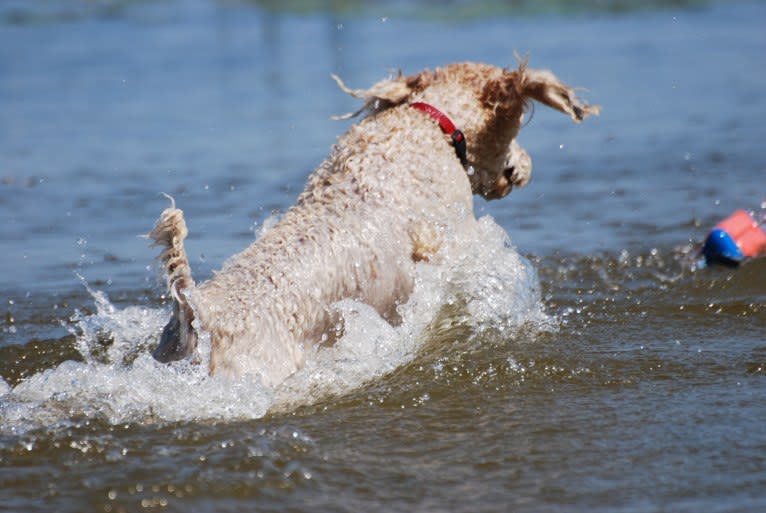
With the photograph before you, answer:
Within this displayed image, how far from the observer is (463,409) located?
5227 mm

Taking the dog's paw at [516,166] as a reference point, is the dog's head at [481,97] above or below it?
above

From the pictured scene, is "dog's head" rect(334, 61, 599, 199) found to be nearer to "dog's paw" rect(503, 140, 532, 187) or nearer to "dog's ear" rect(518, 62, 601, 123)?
"dog's ear" rect(518, 62, 601, 123)

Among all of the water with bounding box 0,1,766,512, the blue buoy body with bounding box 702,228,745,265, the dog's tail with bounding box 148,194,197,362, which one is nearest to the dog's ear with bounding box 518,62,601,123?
the water with bounding box 0,1,766,512

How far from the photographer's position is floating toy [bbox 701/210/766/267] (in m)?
7.00

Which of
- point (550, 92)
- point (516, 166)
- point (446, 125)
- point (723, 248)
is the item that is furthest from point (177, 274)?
point (723, 248)

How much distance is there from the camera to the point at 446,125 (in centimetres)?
643

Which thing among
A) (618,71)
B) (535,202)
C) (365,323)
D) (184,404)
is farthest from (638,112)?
(184,404)

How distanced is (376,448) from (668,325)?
2376 mm

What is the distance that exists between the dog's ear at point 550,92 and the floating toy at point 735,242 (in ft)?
4.10

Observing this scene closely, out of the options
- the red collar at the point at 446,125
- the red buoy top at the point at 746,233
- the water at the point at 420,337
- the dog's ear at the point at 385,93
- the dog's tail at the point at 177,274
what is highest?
the dog's ear at the point at 385,93

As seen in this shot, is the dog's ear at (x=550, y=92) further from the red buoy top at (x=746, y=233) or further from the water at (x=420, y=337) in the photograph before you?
the red buoy top at (x=746, y=233)

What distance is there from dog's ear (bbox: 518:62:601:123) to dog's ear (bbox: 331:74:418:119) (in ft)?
2.25

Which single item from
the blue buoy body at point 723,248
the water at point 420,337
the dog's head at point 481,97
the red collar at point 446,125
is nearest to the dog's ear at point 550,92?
the dog's head at point 481,97

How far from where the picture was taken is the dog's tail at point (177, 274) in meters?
4.61
